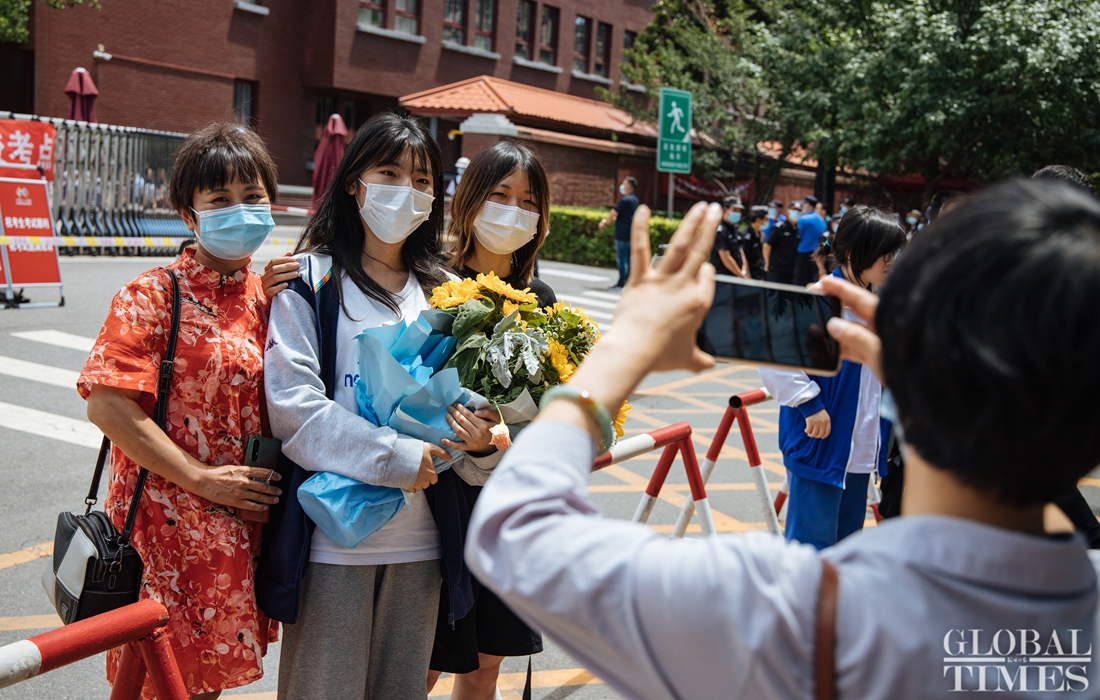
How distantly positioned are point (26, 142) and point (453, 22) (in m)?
18.9

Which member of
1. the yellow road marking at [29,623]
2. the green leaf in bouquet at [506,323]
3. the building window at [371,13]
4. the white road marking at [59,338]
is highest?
the building window at [371,13]

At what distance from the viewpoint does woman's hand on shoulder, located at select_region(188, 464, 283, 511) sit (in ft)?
7.70

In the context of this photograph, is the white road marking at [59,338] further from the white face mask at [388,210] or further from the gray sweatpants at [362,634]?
the gray sweatpants at [362,634]

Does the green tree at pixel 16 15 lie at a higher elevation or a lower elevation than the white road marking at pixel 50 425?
higher

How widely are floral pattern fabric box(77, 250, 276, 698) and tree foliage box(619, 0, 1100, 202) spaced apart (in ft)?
64.1

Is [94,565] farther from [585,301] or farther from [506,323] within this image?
[585,301]

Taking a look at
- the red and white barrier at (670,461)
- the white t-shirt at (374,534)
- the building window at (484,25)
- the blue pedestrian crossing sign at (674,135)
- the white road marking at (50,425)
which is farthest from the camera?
the building window at (484,25)

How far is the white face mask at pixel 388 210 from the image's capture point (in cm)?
269

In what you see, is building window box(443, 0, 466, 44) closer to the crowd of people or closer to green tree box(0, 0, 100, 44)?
green tree box(0, 0, 100, 44)

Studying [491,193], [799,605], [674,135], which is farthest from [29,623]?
[674,135]

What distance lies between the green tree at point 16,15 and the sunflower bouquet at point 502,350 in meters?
21.7

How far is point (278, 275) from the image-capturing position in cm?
249

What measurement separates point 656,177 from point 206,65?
12871mm

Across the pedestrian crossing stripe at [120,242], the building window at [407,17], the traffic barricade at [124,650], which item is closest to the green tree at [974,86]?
the building window at [407,17]
